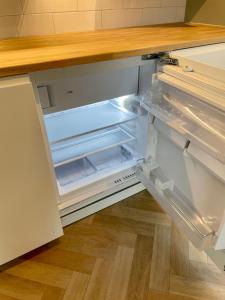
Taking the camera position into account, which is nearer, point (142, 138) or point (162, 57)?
point (162, 57)

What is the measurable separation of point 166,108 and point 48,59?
0.40 metres

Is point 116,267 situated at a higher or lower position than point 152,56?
lower

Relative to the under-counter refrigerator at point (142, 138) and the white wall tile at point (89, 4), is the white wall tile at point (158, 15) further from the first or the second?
the under-counter refrigerator at point (142, 138)

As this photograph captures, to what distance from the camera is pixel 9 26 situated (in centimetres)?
→ 107

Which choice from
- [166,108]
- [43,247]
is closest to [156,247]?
[43,247]

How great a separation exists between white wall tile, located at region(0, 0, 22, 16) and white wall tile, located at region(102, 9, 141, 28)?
17.4 inches

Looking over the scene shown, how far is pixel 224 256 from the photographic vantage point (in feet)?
2.36

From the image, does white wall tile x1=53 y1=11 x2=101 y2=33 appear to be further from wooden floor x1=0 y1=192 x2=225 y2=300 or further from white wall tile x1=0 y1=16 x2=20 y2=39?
wooden floor x1=0 y1=192 x2=225 y2=300

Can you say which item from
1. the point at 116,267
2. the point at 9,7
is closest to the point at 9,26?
the point at 9,7

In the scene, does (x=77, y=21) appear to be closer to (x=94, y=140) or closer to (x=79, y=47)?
(x=79, y=47)

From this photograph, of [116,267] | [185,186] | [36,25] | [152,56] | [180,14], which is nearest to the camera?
[185,186]

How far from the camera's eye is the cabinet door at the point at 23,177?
0.68m

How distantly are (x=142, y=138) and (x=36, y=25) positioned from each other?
0.76m

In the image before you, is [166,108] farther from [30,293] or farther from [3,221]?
[30,293]
